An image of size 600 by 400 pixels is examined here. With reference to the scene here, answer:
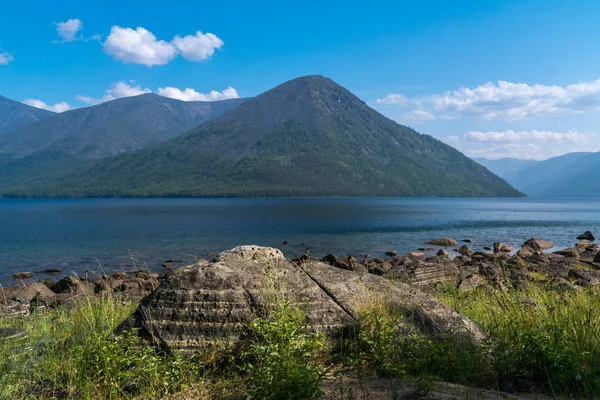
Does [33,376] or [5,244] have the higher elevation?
[33,376]

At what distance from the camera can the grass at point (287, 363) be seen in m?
4.76

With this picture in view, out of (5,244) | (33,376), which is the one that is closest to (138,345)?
(33,376)

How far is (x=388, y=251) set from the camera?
37969mm

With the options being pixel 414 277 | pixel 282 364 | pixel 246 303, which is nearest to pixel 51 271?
pixel 414 277

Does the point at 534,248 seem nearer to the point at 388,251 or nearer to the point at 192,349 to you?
the point at 388,251

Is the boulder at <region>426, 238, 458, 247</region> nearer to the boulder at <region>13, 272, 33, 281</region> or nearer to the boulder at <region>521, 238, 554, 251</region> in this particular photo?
the boulder at <region>521, 238, 554, 251</region>

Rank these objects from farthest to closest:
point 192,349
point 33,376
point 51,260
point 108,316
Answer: point 51,260 → point 108,316 → point 192,349 → point 33,376

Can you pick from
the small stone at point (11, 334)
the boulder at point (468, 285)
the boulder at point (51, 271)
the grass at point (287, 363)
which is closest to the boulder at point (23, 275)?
the boulder at point (51, 271)

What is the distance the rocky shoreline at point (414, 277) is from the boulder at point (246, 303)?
865 millimetres

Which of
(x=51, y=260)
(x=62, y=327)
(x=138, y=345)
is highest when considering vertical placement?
(x=138, y=345)

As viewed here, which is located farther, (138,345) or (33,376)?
(138,345)

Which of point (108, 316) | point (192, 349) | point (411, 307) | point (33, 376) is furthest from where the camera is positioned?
point (108, 316)

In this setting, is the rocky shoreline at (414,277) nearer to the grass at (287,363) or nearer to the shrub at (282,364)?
the grass at (287,363)

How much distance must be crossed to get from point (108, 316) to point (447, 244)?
4129 centimetres
